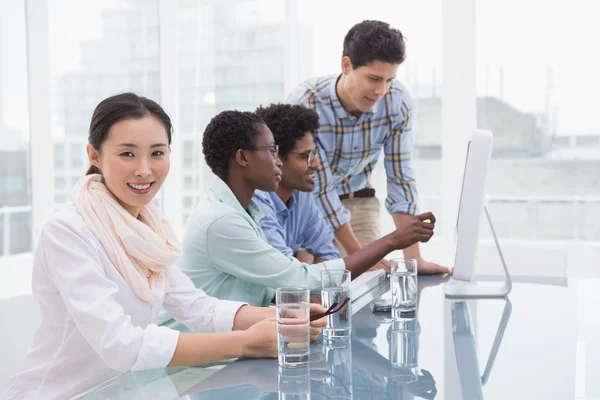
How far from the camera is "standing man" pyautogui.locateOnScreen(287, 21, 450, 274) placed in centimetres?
247

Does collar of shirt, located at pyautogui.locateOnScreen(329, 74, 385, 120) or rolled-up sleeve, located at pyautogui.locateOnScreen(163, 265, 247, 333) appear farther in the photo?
collar of shirt, located at pyautogui.locateOnScreen(329, 74, 385, 120)

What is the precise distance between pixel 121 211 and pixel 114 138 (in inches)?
5.6

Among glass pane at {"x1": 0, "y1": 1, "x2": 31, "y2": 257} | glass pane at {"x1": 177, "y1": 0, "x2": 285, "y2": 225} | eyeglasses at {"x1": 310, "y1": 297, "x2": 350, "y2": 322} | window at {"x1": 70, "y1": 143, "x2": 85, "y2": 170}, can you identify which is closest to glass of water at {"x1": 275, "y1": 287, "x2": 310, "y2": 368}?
eyeglasses at {"x1": 310, "y1": 297, "x2": 350, "y2": 322}

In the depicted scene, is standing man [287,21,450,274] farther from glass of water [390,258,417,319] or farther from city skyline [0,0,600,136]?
city skyline [0,0,600,136]

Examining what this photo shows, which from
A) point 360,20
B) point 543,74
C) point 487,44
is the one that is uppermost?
point 360,20

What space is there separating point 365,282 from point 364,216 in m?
1.10

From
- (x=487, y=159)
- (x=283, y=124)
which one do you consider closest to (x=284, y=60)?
(x=283, y=124)

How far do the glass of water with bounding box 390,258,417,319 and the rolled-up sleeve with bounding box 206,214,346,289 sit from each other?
271 millimetres

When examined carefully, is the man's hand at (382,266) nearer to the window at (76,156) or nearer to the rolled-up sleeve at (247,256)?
the rolled-up sleeve at (247,256)

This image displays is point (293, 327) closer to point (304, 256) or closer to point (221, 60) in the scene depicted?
point (304, 256)

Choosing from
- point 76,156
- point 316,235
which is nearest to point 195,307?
point 316,235

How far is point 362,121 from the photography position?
270 cm

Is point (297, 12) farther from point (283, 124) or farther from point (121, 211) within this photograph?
point (121, 211)

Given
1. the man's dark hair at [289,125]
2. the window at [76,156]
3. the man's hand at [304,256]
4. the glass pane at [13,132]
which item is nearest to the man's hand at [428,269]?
the man's hand at [304,256]
